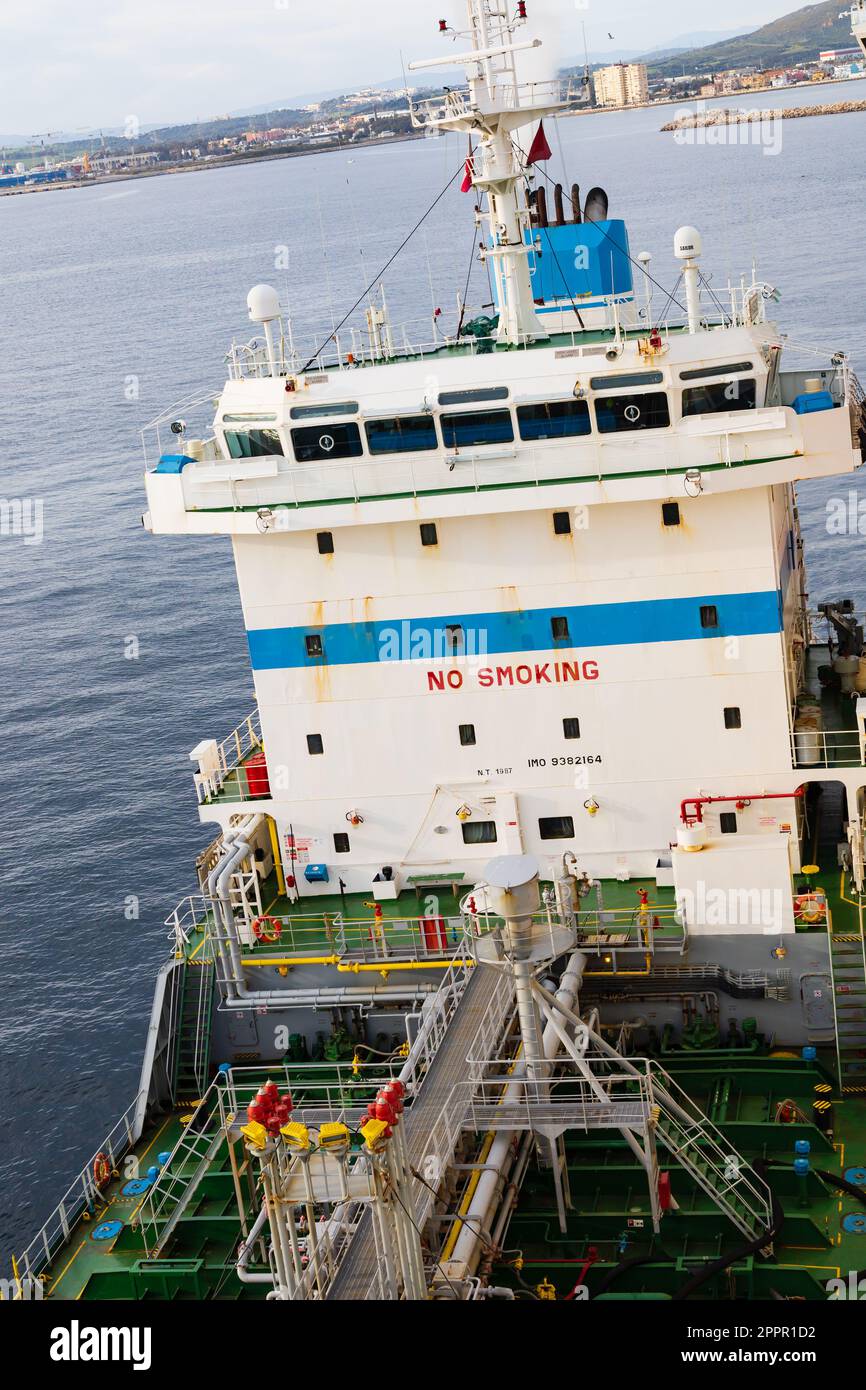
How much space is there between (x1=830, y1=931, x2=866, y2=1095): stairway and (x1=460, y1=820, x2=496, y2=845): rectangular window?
218 inches

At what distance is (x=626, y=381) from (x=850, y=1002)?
380 inches

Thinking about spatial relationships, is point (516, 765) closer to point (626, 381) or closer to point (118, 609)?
point (626, 381)

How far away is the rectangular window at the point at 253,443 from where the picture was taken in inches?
965

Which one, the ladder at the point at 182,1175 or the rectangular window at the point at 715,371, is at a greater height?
the rectangular window at the point at 715,371

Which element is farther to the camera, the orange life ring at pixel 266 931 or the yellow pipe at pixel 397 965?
the orange life ring at pixel 266 931

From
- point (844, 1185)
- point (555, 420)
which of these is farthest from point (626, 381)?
point (844, 1185)

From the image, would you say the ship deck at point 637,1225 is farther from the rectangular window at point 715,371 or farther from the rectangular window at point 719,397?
the rectangular window at point 715,371

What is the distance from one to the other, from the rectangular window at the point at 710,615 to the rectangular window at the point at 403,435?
476cm

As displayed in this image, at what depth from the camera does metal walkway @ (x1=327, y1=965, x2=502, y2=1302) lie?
52.9 ft

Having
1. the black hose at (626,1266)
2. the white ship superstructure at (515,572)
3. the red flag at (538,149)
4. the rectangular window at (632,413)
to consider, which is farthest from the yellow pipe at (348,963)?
the red flag at (538,149)

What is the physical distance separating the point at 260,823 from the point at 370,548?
5.53m

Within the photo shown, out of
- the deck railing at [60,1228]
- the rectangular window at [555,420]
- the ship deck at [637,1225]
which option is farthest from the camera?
the rectangular window at [555,420]
